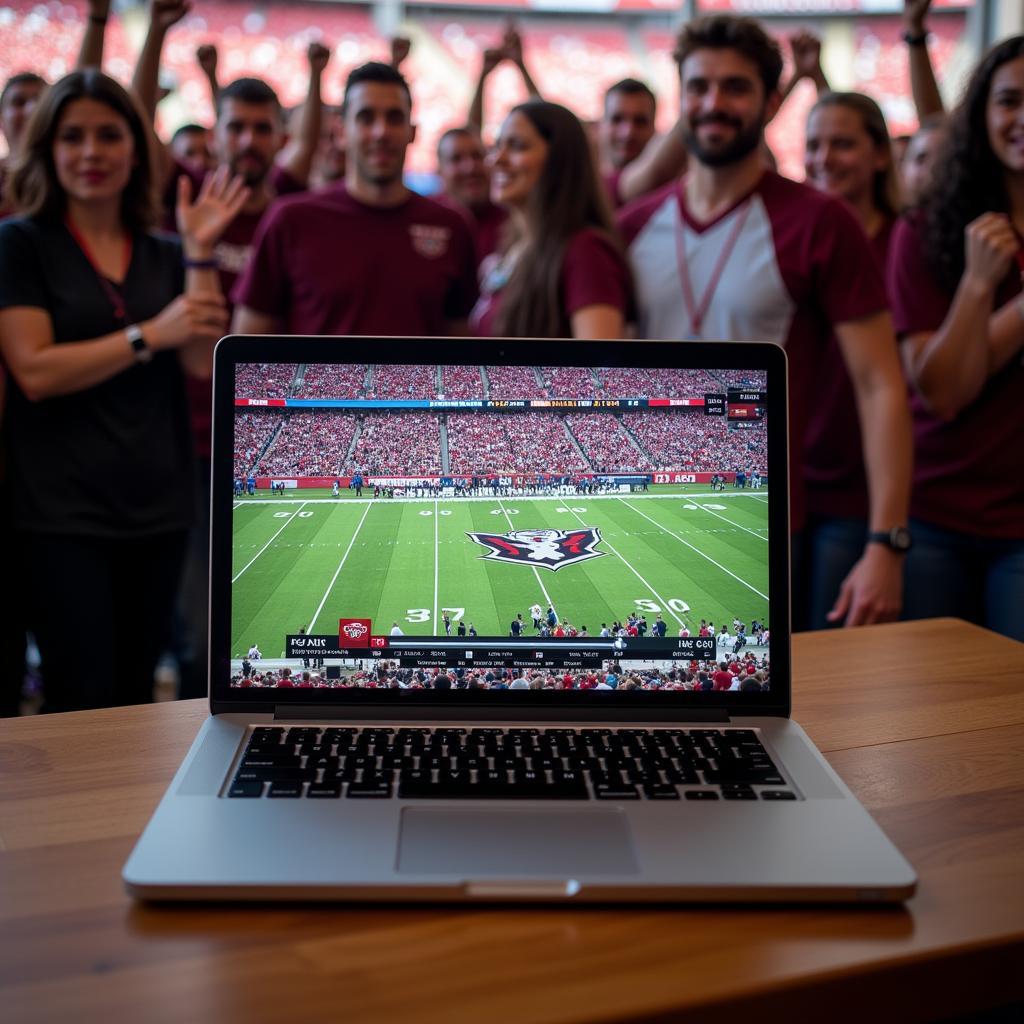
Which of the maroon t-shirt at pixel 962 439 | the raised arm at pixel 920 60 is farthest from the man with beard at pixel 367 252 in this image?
the raised arm at pixel 920 60

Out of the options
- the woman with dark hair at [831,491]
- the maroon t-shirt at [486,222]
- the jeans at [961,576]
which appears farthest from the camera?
the maroon t-shirt at [486,222]

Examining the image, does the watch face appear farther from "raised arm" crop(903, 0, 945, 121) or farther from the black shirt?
"raised arm" crop(903, 0, 945, 121)

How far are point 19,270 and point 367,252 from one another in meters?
1.07

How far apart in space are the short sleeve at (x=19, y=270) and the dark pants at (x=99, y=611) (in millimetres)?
567

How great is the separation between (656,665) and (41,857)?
68 centimetres

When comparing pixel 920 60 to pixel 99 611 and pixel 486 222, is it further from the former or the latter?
pixel 99 611

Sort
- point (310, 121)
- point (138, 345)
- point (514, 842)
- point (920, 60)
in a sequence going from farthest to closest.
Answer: point (310, 121), point (920, 60), point (138, 345), point (514, 842)

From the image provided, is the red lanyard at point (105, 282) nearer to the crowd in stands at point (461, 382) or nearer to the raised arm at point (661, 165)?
the crowd in stands at point (461, 382)

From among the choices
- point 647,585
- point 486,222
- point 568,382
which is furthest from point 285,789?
point 486,222

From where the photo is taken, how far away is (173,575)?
2699 millimetres

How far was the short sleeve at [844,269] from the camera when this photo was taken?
235cm

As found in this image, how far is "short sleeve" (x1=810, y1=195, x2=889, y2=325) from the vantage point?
2.35 metres

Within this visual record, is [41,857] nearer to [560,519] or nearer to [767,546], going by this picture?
[560,519]

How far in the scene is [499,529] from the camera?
1.19 m
